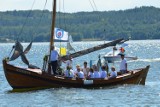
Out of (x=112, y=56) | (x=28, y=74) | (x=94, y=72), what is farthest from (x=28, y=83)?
(x=112, y=56)

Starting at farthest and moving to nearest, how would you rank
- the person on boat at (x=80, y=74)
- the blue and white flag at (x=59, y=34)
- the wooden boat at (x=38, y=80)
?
the blue and white flag at (x=59, y=34) → the person on boat at (x=80, y=74) → the wooden boat at (x=38, y=80)

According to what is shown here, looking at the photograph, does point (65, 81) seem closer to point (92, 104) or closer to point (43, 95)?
point (43, 95)

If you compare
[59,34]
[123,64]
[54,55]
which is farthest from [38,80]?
[123,64]

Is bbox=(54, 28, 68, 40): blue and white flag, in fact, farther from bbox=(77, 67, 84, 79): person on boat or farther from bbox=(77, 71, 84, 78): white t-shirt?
bbox=(77, 71, 84, 78): white t-shirt

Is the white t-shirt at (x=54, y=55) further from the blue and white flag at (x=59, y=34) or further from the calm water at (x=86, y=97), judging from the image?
the calm water at (x=86, y=97)

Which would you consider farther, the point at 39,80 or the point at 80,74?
the point at 80,74

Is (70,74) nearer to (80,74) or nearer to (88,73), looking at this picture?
(80,74)

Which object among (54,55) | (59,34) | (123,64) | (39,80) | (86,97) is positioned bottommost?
(86,97)

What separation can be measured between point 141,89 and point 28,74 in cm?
654

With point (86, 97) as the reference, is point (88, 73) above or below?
above

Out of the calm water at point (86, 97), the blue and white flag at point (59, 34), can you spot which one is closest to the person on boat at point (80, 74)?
the calm water at point (86, 97)

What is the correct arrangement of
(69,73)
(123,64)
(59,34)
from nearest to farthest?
(69,73)
(59,34)
(123,64)

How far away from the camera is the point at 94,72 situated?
37844 mm

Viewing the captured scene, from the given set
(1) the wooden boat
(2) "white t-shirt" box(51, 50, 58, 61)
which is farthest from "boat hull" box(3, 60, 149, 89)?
(2) "white t-shirt" box(51, 50, 58, 61)
